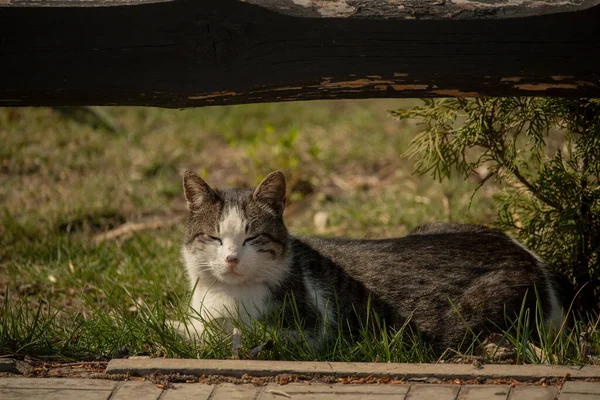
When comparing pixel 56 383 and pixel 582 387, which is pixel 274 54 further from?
pixel 582 387

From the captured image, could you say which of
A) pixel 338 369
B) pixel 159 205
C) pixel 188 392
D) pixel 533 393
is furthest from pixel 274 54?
pixel 159 205

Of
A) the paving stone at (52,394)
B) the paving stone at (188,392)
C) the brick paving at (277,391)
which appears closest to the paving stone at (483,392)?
the brick paving at (277,391)

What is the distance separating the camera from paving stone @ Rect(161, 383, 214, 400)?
3.32 m

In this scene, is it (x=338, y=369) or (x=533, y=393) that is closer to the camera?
(x=533, y=393)

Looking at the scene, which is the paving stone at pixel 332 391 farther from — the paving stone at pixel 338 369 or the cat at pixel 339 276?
the cat at pixel 339 276

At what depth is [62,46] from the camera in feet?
12.5

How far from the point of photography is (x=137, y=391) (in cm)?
338

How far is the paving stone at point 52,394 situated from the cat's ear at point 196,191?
4.17 feet

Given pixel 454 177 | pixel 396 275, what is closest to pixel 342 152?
pixel 454 177

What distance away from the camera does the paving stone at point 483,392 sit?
3.21 meters

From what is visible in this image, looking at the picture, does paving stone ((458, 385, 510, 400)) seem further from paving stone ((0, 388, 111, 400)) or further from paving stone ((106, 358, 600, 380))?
paving stone ((0, 388, 111, 400))

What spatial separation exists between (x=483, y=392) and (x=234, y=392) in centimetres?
97

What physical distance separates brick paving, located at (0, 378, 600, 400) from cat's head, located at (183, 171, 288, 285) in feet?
2.73

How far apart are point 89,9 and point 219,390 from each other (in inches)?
69.3
